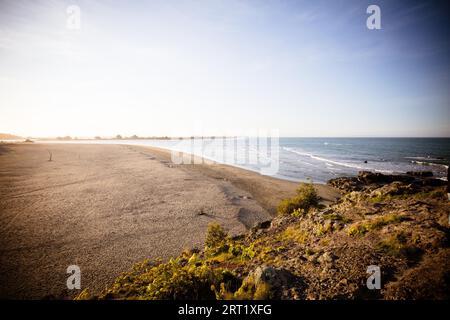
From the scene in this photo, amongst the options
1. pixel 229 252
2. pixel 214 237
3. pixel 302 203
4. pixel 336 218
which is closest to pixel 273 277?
pixel 229 252

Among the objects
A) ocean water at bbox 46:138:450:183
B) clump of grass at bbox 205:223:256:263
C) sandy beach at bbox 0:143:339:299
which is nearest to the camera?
clump of grass at bbox 205:223:256:263

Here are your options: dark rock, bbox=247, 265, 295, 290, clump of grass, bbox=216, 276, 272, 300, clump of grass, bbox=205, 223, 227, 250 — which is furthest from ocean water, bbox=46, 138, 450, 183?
clump of grass, bbox=216, 276, 272, 300

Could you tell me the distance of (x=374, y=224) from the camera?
6.10 meters

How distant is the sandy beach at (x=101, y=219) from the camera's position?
27.0 feet

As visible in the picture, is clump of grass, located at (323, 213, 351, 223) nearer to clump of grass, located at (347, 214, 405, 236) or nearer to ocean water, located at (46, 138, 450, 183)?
clump of grass, located at (347, 214, 405, 236)

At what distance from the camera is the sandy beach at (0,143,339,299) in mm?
8227

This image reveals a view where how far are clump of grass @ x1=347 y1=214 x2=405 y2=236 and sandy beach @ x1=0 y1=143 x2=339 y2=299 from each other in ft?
23.4

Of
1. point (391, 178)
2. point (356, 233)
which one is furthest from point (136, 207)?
point (391, 178)

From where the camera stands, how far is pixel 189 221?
1328 centimetres

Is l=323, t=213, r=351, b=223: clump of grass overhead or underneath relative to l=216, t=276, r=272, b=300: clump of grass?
overhead

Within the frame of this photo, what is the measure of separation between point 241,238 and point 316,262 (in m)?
4.58

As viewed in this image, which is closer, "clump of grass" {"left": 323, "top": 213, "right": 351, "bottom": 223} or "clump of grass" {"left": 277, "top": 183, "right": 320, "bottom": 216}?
"clump of grass" {"left": 323, "top": 213, "right": 351, "bottom": 223}

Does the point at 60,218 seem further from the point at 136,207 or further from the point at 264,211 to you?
the point at 264,211
